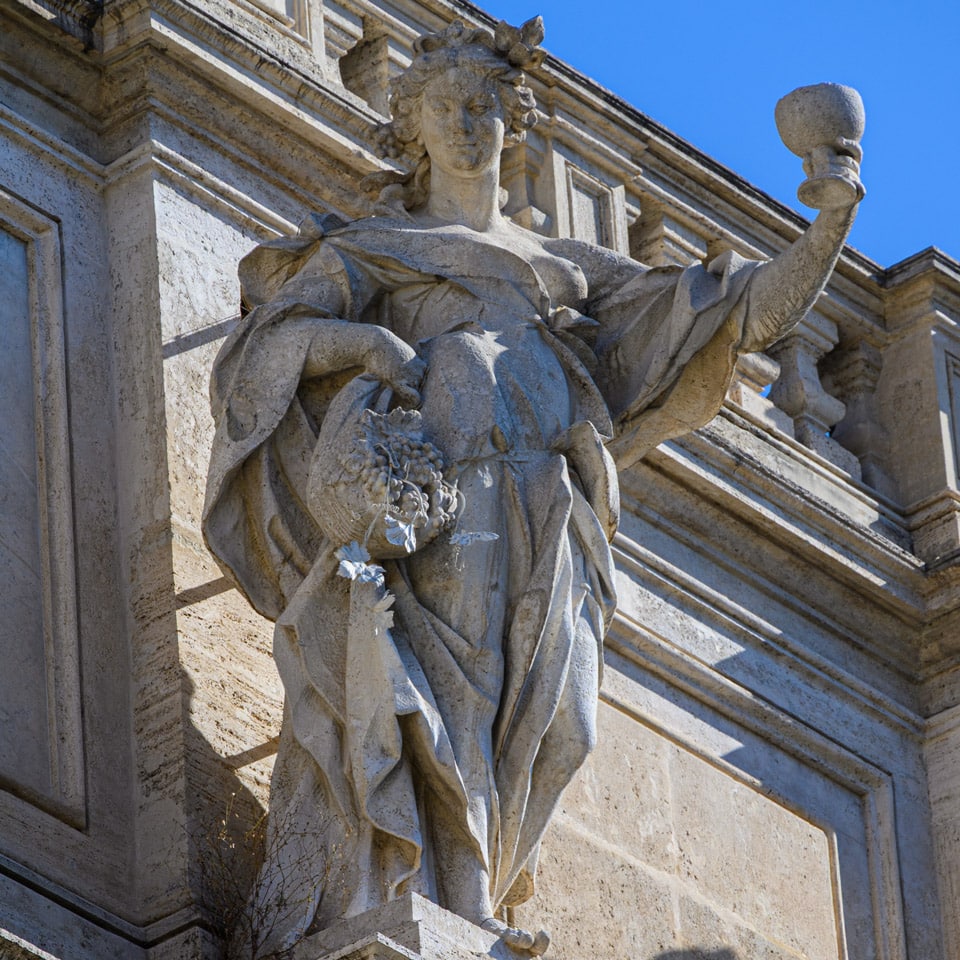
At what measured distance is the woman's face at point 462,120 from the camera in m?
9.64

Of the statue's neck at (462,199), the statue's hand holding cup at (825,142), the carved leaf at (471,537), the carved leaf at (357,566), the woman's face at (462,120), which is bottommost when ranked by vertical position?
the carved leaf at (357,566)

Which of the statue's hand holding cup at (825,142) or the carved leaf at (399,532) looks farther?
the statue's hand holding cup at (825,142)

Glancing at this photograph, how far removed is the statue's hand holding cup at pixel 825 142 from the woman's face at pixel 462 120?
2.71 feet

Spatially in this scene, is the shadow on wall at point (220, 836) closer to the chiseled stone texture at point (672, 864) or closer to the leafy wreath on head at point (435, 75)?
the chiseled stone texture at point (672, 864)

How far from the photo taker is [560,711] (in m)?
8.78

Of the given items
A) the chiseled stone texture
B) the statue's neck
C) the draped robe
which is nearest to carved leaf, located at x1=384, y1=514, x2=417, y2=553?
the draped robe

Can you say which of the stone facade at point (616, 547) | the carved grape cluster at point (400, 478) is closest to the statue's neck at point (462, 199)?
the stone facade at point (616, 547)

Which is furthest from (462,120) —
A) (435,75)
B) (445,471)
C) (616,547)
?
(616,547)

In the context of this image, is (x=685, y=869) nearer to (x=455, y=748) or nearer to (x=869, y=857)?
(x=869, y=857)

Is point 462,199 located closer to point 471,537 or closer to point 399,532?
point 471,537

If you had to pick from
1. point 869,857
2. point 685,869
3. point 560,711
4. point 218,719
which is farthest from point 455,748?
point 869,857

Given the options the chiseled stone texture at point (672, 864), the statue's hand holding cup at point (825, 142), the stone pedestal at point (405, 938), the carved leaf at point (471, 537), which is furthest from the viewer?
the chiseled stone texture at point (672, 864)

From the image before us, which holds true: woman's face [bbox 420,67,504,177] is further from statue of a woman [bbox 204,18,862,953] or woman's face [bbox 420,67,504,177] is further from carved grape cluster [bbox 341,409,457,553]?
carved grape cluster [bbox 341,409,457,553]

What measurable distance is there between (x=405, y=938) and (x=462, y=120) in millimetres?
2408
